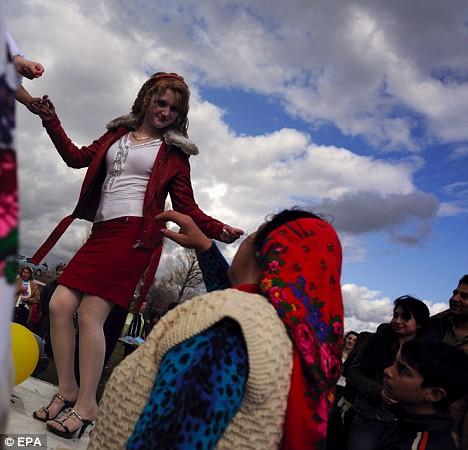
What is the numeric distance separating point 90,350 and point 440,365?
1.91 m

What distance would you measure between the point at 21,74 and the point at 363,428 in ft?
9.38

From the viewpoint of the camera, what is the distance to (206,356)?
1022 millimetres

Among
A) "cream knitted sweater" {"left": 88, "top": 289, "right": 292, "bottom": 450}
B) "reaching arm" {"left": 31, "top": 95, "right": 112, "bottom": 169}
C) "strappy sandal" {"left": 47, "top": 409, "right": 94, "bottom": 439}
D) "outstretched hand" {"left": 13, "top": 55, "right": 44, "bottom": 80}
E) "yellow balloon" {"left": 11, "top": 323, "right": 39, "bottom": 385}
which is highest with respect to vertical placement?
"reaching arm" {"left": 31, "top": 95, "right": 112, "bottom": 169}

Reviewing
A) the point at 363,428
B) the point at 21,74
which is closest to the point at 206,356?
the point at 21,74

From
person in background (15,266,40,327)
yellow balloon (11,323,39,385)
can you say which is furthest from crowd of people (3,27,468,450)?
person in background (15,266,40,327)

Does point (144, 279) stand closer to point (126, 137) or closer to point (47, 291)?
point (126, 137)

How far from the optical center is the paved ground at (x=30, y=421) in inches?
86.3

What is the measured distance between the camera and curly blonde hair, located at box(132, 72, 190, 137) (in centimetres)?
283

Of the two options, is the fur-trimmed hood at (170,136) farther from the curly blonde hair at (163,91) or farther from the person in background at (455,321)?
the person in background at (455,321)

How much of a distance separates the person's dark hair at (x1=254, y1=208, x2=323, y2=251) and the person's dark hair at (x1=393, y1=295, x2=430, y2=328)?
2661 mm

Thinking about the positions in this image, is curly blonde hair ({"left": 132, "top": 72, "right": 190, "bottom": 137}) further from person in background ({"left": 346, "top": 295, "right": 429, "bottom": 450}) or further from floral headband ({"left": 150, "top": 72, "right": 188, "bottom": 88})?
person in background ({"left": 346, "top": 295, "right": 429, "bottom": 450})

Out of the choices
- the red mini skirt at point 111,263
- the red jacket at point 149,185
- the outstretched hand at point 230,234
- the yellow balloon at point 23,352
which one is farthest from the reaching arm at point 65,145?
the yellow balloon at point 23,352

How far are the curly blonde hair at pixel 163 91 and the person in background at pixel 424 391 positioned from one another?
188 cm

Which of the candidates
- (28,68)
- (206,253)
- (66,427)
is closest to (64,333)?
(66,427)
